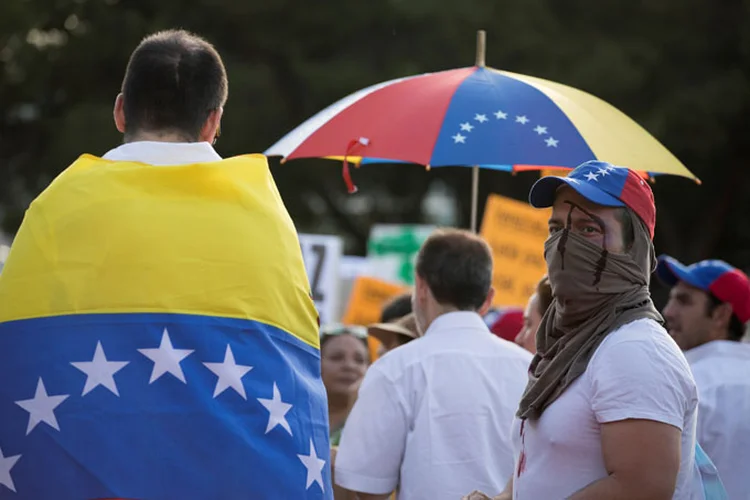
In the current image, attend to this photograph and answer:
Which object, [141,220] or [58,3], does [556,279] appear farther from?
[58,3]

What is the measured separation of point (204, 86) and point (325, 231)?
22575 mm

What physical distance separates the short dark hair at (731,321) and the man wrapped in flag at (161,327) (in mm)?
3083

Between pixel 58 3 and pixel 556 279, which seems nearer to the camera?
pixel 556 279

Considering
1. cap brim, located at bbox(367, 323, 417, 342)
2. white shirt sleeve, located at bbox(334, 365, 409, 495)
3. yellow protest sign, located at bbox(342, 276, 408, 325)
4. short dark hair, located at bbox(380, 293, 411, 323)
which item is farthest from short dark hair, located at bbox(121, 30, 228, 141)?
yellow protest sign, located at bbox(342, 276, 408, 325)

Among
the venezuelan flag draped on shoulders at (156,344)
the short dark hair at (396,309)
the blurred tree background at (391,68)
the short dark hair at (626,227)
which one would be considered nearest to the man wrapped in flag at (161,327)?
the venezuelan flag draped on shoulders at (156,344)

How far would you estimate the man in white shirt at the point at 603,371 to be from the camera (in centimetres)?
265

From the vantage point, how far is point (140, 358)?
2.62 metres

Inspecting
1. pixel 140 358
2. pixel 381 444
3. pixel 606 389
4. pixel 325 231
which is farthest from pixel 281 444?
pixel 325 231

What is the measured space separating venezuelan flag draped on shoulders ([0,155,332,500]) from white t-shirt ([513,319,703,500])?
0.52 meters

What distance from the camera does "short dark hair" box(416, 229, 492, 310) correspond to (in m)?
4.23

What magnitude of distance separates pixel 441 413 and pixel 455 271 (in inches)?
20.1

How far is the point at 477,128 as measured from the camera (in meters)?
4.59

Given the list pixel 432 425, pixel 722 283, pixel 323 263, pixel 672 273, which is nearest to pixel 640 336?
pixel 432 425

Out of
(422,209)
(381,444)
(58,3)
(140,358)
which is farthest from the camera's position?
(422,209)
